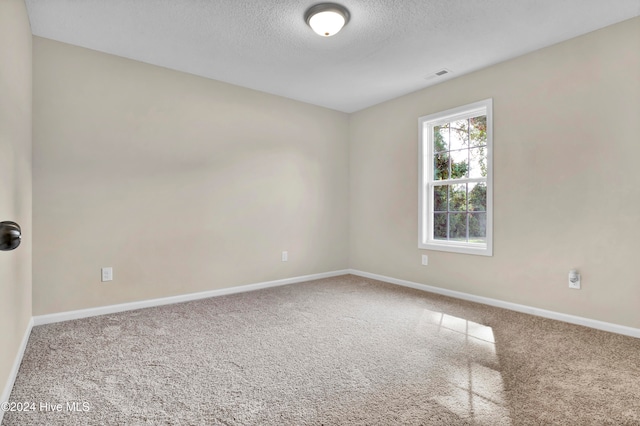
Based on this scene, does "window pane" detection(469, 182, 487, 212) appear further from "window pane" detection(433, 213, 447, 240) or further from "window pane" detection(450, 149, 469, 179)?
"window pane" detection(433, 213, 447, 240)

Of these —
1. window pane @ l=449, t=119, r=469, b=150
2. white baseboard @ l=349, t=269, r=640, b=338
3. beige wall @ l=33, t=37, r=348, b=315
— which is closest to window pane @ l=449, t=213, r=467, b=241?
white baseboard @ l=349, t=269, r=640, b=338

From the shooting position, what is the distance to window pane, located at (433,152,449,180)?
402 centimetres

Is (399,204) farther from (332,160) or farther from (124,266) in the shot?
(124,266)

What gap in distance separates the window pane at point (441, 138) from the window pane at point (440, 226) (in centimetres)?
80

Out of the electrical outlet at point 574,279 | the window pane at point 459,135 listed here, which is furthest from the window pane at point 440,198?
the electrical outlet at point 574,279

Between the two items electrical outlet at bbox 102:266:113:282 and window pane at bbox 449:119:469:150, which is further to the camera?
window pane at bbox 449:119:469:150

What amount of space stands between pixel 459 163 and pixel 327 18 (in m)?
2.26

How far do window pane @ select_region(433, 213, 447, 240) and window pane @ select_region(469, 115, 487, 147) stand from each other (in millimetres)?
898

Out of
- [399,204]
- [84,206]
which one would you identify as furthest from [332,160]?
[84,206]

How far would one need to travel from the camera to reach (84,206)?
3066 mm

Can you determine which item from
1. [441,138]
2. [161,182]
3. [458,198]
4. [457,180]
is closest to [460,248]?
[458,198]

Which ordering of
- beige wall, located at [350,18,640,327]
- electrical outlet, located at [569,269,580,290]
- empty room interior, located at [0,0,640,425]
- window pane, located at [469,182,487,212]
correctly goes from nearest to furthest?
empty room interior, located at [0,0,640,425]
beige wall, located at [350,18,640,327]
electrical outlet, located at [569,269,580,290]
window pane, located at [469,182,487,212]

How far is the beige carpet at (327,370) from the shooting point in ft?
5.31

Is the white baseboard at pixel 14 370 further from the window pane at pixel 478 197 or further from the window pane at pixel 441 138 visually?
the window pane at pixel 441 138
